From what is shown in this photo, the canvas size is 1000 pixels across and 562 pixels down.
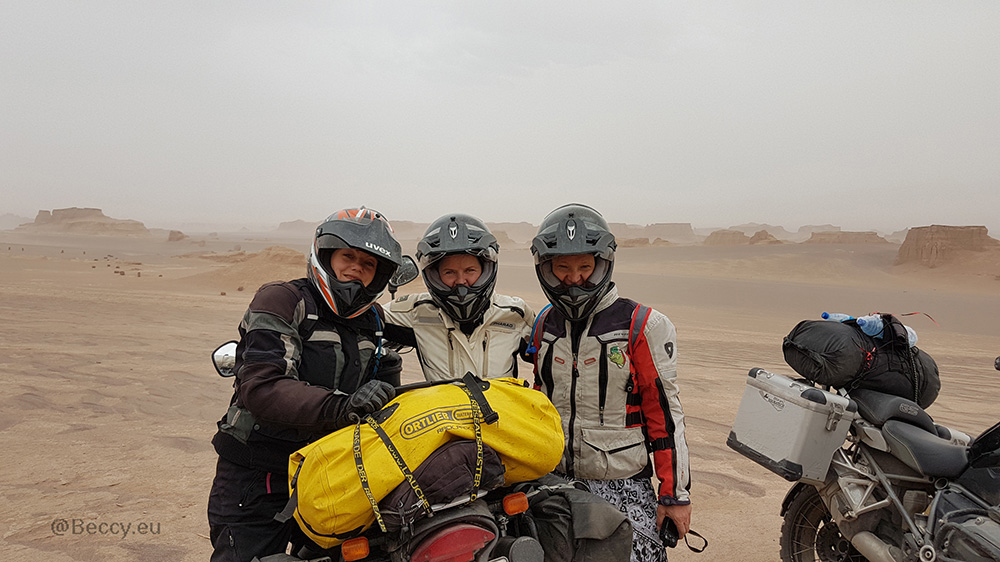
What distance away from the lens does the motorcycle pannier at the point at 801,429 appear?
3352 mm

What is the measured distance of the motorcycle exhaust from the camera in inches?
124

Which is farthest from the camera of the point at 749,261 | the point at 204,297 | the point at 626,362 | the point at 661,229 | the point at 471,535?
the point at 661,229

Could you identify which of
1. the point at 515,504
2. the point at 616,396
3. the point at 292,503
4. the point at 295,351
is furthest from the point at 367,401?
the point at 616,396

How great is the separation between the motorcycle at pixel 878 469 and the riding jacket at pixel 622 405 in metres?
1.03

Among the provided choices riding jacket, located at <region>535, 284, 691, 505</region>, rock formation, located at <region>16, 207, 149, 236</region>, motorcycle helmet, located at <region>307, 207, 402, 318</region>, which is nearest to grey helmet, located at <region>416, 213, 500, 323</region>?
motorcycle helmet, located at <region>307, 207, 402, 318</region>

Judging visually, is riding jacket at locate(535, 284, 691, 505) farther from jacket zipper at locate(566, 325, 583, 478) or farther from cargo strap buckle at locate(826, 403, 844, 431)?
cargo strap buckle at locate(826, 403, 844, 431)

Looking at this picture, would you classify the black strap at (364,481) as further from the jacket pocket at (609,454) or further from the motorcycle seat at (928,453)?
the motorcycle seat at (928,453)

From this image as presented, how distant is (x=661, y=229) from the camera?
655 feet

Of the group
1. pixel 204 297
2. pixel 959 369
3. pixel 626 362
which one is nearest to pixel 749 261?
pixel 959 369

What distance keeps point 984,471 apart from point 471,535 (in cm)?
304

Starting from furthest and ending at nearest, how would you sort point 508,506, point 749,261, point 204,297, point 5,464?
1. point 749,261
2. point 204,297
3. point 5,464
4. point 508,506

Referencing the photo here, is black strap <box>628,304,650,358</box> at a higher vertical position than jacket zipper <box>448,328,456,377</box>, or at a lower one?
higher

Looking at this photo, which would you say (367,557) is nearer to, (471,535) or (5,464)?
(471,535)

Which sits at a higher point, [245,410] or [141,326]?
[245,410]
